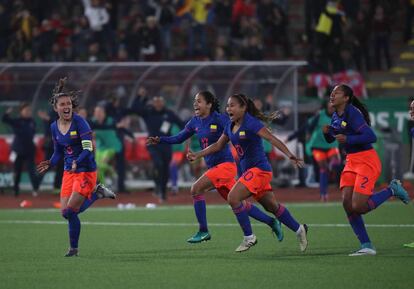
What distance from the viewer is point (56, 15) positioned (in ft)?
116

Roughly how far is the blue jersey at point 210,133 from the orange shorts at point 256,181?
1.58m

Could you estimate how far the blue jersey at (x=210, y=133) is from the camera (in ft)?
53.2

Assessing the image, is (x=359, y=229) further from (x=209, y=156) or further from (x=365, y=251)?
(x=209, y=156)

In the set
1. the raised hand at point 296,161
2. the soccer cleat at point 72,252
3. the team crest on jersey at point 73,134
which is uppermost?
the team crest on jersey at point 73,134

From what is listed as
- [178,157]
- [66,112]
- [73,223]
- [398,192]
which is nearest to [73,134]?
[66,112]

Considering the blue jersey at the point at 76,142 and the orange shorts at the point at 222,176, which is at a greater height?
the blue jersey at the point at 76,142

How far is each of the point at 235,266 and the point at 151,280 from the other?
4.89 feet

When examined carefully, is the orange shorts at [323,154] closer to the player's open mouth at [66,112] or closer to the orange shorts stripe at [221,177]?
the orange shorts stripe at [221,177]

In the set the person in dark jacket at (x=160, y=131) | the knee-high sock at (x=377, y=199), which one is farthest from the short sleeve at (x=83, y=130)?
the person in dark jacket at (x=160, y=131)

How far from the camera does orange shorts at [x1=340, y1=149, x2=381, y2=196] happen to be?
1402cm

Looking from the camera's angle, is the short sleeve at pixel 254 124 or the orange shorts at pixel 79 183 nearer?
the short sleeve at pixel 254 124

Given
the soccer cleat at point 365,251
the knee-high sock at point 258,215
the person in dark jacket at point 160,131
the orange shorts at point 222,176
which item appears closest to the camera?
the soccer cleat at point 365,251

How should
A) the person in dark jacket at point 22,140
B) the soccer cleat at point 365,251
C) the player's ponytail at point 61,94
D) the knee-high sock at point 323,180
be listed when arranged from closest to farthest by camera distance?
the soccer cleat at point 365,251 < the player's ponytail at point 61,94 < the knee-high sock at point 323,180 < the person in dark jacket at point 22,140

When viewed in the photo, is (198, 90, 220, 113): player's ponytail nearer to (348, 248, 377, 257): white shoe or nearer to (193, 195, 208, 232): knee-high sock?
(193, 195, 208, 232): knee-high sock
